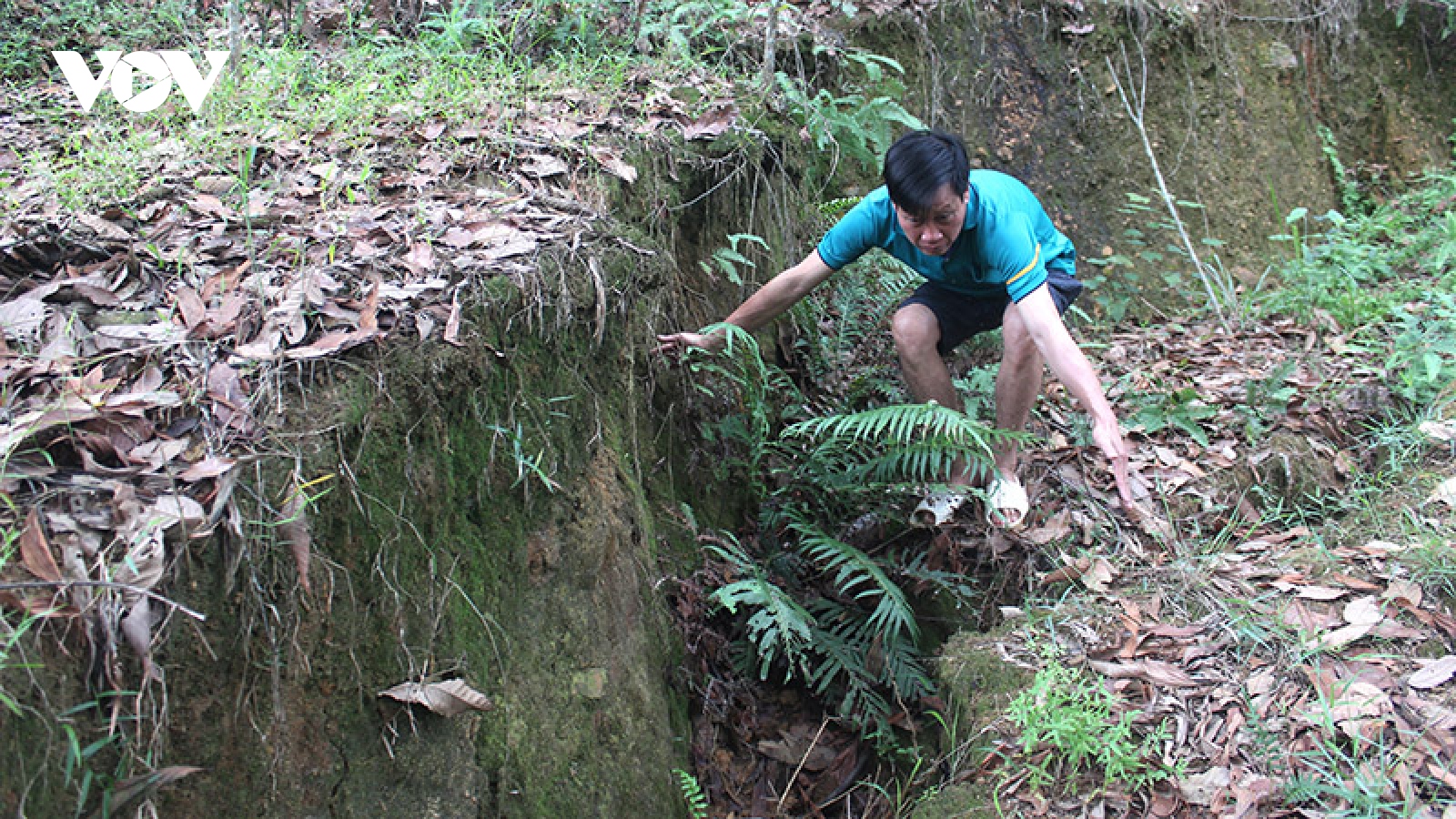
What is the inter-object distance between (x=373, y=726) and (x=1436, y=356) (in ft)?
16.2

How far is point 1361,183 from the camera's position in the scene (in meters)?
7.80

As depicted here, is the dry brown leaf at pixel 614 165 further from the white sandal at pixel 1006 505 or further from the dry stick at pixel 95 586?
the dry stick at pixel 95 586

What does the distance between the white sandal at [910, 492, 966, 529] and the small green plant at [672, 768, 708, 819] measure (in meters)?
1.43

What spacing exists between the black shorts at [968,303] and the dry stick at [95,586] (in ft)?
9.77

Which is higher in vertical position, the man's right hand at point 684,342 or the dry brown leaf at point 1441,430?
the man's right hand at point 684,342

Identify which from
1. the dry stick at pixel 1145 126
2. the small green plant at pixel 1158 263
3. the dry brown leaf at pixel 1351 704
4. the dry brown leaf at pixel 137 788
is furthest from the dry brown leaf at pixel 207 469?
the dry stick at pixel 1145 126

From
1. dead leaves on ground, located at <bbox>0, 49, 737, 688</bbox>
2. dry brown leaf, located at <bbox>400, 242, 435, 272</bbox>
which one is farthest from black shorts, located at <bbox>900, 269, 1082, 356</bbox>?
dry brown leaf, located at <bbox>400, 242, 435, 272</bbox>

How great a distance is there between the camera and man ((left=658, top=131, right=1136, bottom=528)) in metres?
3.59

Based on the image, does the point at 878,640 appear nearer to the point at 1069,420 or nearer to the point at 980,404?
the point at 980,404

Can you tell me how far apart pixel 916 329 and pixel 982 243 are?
0.49 meters

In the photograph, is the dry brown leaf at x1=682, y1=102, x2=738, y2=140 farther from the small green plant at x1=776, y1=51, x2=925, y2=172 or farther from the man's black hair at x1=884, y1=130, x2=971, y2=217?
the man's black hair at x1=884, y1=130, x2=971, y2=217

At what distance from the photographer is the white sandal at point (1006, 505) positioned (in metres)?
4.15

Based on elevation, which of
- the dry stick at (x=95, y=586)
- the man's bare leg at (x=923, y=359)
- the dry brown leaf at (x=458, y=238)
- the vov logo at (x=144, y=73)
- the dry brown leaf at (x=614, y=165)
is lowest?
the man's bare leg at (x=923, y=359)

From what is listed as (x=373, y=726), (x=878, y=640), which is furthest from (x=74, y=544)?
(x=878, y=640)
